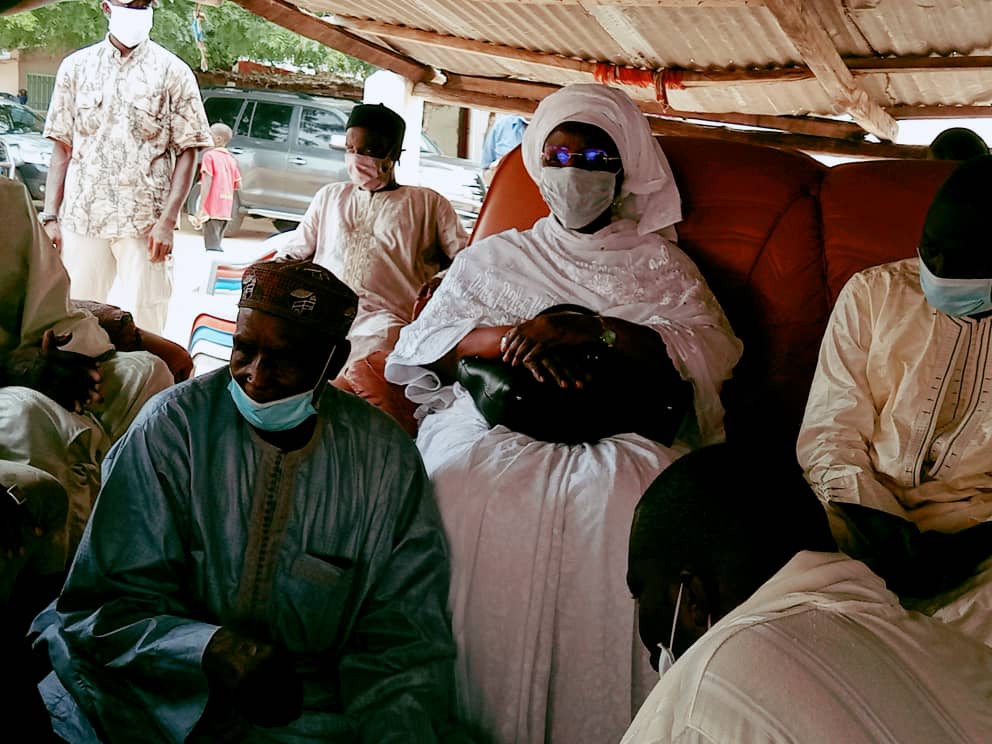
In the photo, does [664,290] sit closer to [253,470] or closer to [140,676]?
[253,470]

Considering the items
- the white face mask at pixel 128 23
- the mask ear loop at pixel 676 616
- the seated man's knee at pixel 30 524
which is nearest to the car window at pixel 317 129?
the white face mask at pixel 128 23

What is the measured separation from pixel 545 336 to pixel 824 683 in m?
2.01

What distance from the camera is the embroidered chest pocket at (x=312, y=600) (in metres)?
2.28

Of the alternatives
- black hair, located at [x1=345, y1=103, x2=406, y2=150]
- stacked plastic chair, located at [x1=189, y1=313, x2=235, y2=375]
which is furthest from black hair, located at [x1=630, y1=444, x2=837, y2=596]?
stacked plastic chair, located at [x1=189, y1=313, x2=235, y2=375]

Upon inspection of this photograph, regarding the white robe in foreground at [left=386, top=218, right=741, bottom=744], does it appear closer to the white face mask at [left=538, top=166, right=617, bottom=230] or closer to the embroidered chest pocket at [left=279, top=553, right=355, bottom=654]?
the embroidered chest pocket at [left=279, top=553, right=355, bottom=654]

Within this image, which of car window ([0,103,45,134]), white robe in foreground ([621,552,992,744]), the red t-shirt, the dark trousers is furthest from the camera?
car window ([0,103,45,134])

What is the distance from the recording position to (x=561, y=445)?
2.87 m

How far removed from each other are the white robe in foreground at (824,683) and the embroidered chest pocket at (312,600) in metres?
1.35

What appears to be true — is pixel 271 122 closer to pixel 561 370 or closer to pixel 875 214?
pixel 875 214

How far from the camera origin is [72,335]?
321 cm

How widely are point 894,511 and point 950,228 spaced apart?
0.66m

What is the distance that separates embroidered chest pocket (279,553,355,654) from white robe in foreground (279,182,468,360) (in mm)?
2557

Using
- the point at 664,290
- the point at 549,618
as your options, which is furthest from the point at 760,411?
the point at 549,618

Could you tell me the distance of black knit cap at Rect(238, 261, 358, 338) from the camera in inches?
88.7
